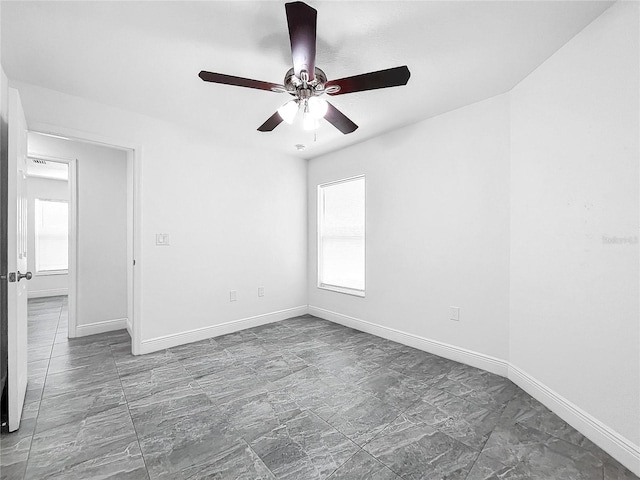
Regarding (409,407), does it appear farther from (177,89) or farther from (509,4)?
(177,89)

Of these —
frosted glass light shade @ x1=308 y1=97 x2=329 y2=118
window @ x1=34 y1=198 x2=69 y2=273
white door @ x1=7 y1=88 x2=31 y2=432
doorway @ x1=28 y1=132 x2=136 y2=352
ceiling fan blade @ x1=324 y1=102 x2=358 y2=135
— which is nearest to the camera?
white door @ x1=7 y1=88 x2=31 y2=432

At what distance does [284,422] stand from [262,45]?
2.42m

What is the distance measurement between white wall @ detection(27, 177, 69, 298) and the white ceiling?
4.91m

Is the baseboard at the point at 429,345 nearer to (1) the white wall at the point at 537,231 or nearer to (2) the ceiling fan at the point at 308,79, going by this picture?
(1) the white wall at the point at 537,231

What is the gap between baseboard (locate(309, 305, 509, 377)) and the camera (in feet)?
8.52

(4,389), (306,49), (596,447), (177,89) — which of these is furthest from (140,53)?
(596,447)

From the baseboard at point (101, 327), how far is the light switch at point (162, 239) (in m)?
1.50

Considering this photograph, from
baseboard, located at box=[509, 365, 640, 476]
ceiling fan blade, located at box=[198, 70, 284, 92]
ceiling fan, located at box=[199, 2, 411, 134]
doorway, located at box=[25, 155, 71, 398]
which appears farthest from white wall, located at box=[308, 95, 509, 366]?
doorway, located at box=[25, 155, 71, 398]

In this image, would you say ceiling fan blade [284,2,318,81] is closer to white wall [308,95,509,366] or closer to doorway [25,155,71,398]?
white wall [308,95,509,366]

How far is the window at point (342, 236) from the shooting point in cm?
394

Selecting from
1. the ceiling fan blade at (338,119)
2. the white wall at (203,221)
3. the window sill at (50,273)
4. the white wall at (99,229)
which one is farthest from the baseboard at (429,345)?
the window sill at (50,273)

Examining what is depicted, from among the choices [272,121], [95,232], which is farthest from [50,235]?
[272,121]

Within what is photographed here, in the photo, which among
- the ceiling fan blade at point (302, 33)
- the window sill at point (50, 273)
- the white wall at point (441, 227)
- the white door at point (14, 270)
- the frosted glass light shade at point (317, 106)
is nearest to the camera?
the ceiling fan blade at point (302, 33)

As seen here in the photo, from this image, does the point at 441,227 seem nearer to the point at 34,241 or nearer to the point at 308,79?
the point at 308,79
